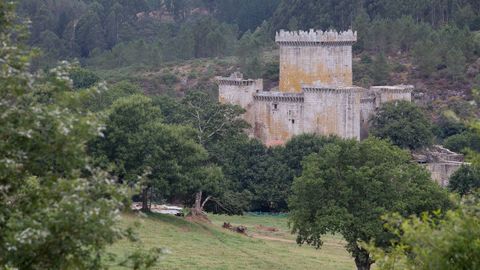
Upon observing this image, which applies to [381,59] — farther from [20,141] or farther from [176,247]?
[20,141]

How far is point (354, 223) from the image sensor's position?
4131 cm

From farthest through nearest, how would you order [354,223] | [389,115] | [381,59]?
[381,59] → [389,115] → [354,223]

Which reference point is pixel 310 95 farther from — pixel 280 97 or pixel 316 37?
pixel 316 37

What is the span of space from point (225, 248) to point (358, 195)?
19.1 feet

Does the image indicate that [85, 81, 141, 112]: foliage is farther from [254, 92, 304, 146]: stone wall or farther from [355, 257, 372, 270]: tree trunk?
[355, 257, 372, 270]: tree trunk

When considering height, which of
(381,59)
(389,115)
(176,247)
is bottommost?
(176,247)

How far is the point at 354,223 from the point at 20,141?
951 inches

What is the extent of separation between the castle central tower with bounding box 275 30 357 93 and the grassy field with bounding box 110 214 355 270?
69.6 ft

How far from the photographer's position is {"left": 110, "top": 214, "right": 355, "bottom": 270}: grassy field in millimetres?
40812

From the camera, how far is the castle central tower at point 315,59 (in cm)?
7625

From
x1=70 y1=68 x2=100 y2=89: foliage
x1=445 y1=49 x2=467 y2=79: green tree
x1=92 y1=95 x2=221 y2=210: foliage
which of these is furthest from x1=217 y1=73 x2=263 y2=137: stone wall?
x1=445 y1=49 x2=467 y2=79: green tree

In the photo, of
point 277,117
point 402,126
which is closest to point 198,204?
point 277,117

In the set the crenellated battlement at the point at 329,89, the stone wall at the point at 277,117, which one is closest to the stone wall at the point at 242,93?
the stone wall at the point at 277,117

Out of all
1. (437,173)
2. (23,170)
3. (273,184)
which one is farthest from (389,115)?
(23,170)
